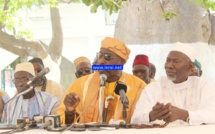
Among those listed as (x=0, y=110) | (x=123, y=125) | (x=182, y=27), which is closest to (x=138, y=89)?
(x=123, y=125)

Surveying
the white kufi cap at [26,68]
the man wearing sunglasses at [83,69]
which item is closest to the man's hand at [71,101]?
the white kufi cap at [26,68]

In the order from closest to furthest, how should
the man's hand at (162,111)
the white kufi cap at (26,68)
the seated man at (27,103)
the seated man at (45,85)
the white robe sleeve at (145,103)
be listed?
the man's hand at (162,111), the white robe sleeve at (145,103), the seated man at (27,103), the white kufi cap at (26,68), the seated man at (45,85)

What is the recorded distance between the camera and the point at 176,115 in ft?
14.2

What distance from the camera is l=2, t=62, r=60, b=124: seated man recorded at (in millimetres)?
5695

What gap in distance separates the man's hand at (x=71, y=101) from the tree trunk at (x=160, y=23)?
4.94m

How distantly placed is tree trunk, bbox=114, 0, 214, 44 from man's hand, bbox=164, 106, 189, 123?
16.1 ft

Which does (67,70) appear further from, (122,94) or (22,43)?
(122,94)

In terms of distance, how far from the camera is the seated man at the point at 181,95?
4453mm

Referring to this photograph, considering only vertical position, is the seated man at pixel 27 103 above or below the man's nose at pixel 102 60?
below

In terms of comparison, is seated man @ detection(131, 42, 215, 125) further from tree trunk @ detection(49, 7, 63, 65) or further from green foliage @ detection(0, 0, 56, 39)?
tree trunk @ detection(49, 7, 63, 65)

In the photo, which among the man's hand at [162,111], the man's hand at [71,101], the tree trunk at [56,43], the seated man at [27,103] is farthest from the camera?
the tree trunk at [56,43]

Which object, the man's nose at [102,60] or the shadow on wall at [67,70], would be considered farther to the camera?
the shadow on wall at [67,70]

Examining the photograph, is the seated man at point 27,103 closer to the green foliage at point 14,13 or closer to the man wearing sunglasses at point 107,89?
the man wearing sunglasses at point 107,89

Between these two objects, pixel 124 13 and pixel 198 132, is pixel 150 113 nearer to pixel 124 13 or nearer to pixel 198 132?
pixel 198 132
